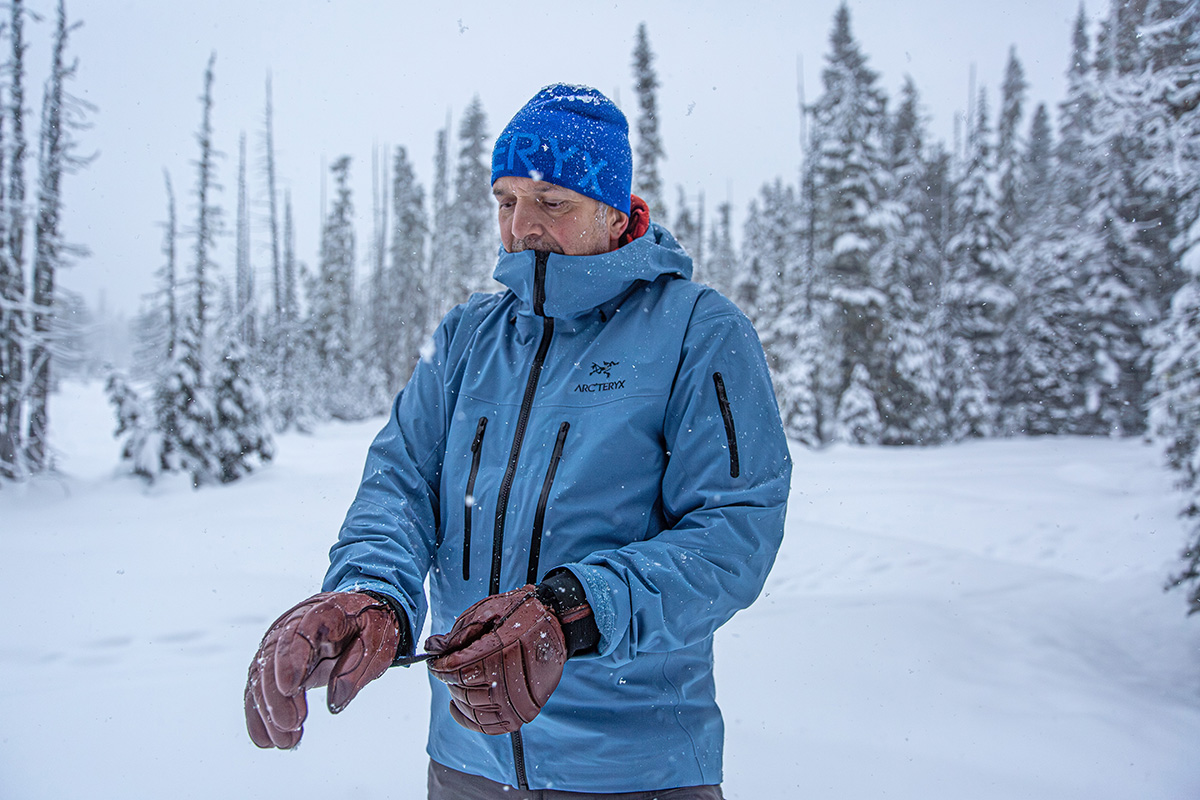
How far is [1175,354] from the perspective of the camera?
6.40 metres

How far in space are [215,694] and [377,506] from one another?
143 inches

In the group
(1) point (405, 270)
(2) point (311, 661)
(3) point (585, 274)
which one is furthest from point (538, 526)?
(1) point (405, 270)

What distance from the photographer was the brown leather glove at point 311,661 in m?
1.21

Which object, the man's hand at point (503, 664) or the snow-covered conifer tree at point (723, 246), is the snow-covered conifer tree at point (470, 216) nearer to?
the snow-covered conifer tree at point (723, 246)

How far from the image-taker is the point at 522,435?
5.56ft

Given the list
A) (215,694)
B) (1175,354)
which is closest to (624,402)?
(215,694)

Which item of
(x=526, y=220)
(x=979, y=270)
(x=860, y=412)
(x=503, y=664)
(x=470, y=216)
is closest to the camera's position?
(x=503, y=664)

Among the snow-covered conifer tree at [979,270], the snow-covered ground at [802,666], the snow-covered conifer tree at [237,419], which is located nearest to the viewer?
the snow-covered ground at [802,666]

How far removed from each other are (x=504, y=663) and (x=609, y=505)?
46 centimetres

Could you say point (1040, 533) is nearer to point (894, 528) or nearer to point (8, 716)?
point (894, 528)

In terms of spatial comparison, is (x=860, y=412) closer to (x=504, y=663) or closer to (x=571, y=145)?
(x=571, y=145)

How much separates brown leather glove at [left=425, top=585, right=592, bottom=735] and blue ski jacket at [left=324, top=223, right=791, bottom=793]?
9 cm

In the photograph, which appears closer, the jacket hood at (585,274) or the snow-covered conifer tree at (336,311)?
the jacket hood at (585,274)

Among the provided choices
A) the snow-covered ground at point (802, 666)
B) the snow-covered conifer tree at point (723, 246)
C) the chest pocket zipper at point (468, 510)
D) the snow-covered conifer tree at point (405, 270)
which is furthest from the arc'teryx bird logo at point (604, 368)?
the snow-covered conifer tree at point (723, 246)
